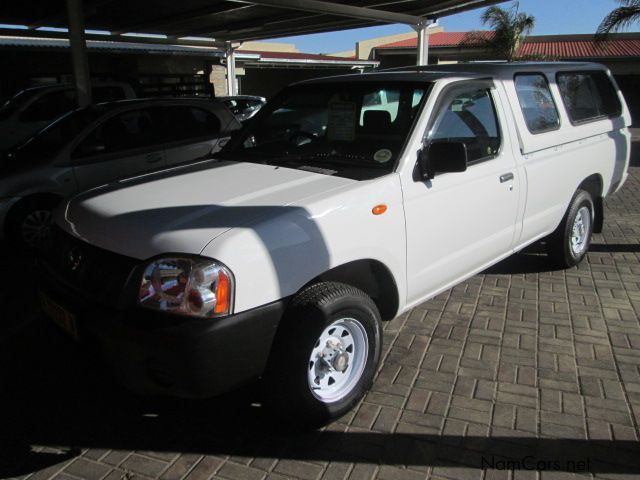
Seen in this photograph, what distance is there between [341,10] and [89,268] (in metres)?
8.70

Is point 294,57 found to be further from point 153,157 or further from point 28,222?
point 28,222

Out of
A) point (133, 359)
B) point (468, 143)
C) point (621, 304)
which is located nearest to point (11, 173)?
point (133, 359)

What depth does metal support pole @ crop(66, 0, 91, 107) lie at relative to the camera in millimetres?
7949

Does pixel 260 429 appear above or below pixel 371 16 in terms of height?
below

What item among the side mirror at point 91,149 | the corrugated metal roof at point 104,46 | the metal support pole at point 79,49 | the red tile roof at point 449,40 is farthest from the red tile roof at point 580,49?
the side mirror at point 91,149

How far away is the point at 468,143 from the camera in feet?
12.7

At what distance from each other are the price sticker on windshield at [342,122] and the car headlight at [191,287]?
1663 millimetres

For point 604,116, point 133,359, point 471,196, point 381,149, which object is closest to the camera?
point 133,359

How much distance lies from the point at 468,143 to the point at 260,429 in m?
2.37

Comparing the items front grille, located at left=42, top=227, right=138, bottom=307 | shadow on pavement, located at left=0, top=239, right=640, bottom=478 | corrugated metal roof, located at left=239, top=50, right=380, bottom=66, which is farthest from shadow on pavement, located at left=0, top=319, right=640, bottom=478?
corrugated metal roof, located at left=239, top=50, right=380, bottom=66

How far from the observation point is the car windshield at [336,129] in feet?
11.4

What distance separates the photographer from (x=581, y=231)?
5.43 meters

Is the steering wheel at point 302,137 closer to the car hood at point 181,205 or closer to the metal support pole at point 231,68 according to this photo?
the car hood at point 181,205

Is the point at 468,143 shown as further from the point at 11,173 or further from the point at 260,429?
the point at 11,173
